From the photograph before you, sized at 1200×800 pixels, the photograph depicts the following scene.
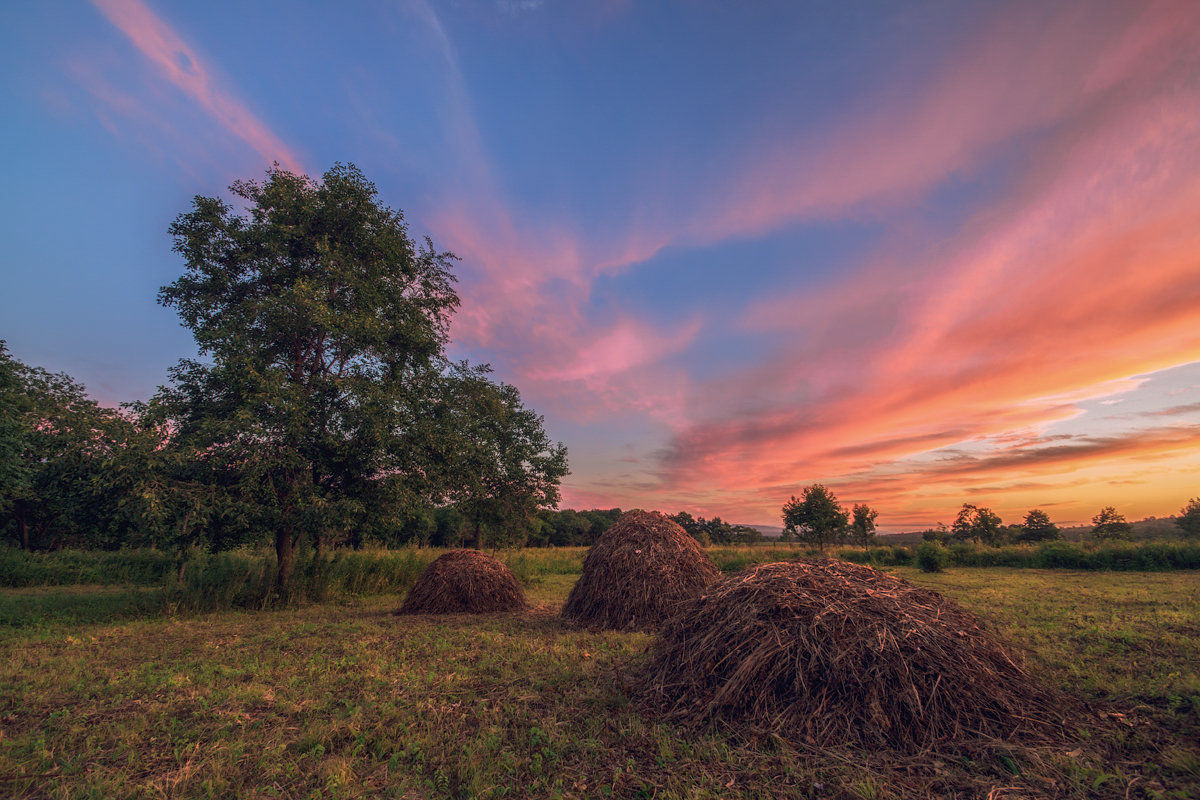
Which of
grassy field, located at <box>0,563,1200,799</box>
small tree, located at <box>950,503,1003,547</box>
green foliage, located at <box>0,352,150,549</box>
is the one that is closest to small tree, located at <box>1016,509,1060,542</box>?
small tree, located at <box>950,503,1003,547</box>

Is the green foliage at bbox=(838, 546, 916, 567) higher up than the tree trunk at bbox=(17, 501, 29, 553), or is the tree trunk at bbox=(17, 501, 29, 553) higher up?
the tree trunk at bbox=(17, 501, 29, 553)

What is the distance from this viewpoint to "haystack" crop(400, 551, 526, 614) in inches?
512

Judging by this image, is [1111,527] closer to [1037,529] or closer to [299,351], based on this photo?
[1037,529]

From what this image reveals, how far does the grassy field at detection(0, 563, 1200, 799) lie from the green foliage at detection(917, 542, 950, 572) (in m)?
16.9

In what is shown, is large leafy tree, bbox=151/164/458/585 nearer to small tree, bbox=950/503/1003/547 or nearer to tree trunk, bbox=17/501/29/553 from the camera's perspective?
tree trunk, bbox=17/501/29/553

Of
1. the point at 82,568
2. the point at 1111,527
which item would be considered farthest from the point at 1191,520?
the point at 82,568

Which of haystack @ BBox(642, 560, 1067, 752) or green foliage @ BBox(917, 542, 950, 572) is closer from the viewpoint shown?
haystack @ BBox(642, 560, 1067, 752)

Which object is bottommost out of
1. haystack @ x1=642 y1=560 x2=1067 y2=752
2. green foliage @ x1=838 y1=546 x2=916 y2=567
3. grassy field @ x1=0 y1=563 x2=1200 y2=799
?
green foliage @ x1=838 y1=546 x2=916 y2=567

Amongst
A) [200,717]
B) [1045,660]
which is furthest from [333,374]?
[1045,660]

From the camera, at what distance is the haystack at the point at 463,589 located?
1300 centimetres

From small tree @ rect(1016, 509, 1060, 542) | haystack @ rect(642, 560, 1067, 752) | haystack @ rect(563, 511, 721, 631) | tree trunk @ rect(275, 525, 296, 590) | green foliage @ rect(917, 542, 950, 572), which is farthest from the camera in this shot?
small tree @ rect(1016, 509, 1060, 542)

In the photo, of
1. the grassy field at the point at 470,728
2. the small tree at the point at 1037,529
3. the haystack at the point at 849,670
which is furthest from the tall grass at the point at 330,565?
the small tree at the point at 1037,529

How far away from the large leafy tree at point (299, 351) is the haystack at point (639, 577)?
6648mm

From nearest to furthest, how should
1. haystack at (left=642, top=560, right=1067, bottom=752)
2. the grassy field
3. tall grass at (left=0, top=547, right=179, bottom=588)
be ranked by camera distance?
the grassy field, haystack at (left=642, top=560, right=1067, bottom=752), tall grass at (left=0, top=547, right=179, bottom=588)
